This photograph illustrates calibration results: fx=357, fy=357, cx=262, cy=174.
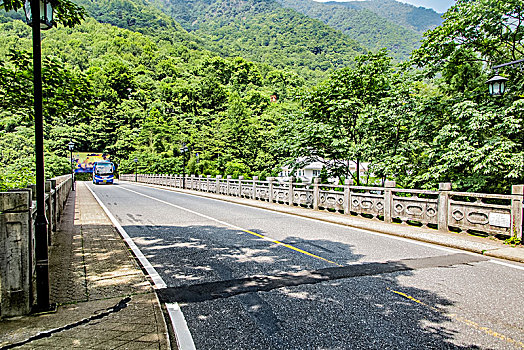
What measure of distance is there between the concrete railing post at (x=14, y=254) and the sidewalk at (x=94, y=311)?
0.19m

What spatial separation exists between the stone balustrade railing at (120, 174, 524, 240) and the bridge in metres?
0.04

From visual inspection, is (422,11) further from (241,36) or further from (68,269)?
(68,269)

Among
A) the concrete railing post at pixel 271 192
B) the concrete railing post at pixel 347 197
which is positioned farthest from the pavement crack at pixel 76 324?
the concrete railing post at pixel 271 192

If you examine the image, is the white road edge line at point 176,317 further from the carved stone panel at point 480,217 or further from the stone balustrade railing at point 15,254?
the carved stone panel at point 480,217

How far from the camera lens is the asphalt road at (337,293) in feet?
12.4

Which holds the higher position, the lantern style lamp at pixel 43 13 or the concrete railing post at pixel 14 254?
the lantern style lamp at pixel 43 13

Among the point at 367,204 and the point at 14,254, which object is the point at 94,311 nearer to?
the point at 14,254

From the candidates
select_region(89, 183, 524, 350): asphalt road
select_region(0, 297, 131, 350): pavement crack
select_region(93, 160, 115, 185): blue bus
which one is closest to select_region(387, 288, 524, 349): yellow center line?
select_region(89, 183, 524, 350): asphalt road

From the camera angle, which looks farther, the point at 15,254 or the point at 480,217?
the point at 480,217

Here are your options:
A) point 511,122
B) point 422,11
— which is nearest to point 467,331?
point 511,122

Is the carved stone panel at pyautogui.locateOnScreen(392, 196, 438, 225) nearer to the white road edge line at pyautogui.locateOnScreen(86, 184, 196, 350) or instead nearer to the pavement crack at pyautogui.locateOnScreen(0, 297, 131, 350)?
the white road edge line at pyautogui.locateOnScreen(86, 184, 196, 350)

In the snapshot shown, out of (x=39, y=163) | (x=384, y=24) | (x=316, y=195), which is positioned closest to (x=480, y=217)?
(x=316, y=195)

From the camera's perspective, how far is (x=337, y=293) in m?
5.09

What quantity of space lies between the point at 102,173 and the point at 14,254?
5303 cm
